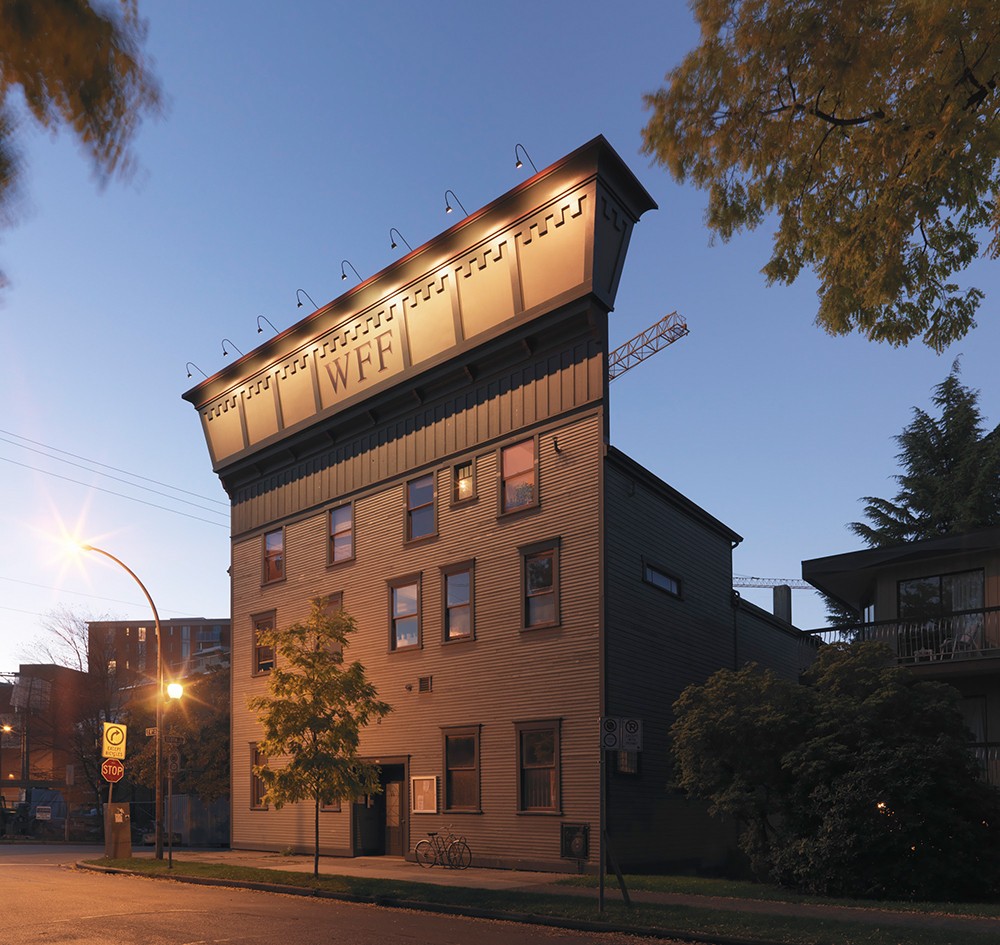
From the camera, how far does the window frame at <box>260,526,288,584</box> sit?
33.1m

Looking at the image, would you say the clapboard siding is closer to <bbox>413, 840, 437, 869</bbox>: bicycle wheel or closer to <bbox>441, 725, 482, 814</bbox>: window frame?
<bbox>441, 725, 482, 814</bbox>: window frame

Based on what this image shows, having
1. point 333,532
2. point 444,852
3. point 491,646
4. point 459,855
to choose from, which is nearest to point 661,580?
point 491,646

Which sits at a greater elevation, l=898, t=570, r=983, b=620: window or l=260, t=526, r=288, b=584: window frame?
l=260, t=526, r=288, b=584: window frame

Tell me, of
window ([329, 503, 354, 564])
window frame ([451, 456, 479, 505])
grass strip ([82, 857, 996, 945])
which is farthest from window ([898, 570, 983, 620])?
window ([329, 503, 354, 564])

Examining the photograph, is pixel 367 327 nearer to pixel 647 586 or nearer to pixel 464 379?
pixel 464 379

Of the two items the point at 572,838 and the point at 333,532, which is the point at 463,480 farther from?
the point at 572,838

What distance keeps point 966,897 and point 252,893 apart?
13397mm

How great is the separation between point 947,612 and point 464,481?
11.9 meters

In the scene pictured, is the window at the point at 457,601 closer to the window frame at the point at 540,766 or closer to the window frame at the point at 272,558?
the window frame at the point at 540,766

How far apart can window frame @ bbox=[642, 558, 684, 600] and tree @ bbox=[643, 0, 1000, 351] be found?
13.9 metres

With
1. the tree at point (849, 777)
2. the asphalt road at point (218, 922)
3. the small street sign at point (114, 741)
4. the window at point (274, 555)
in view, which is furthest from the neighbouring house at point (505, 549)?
the asphalt road at point (218, 922)

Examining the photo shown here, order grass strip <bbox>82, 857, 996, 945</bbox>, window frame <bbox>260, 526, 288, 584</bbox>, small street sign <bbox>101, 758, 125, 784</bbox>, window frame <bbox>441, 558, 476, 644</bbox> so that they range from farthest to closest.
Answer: window frame <bbox>260, 526, 288, 584</bbox> < small street sign <bbox>101, 758, 125, 784</bbox> < window frame <bbox>441, 558, 476, 644</bbox> < grass strip <bbox>82, 857, 996, 945</bbox>

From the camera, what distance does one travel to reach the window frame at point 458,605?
26.1 metres

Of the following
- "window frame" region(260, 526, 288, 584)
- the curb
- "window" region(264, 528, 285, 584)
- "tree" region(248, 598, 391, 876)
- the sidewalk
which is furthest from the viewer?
"window" region(264, 528, 285, 584)
